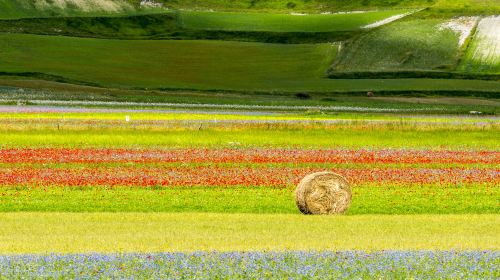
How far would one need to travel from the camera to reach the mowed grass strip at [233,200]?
32.9 m

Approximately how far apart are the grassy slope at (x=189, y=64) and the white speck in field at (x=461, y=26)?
1925 cm

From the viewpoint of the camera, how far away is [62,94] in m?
112

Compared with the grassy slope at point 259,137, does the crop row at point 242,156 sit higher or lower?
higher

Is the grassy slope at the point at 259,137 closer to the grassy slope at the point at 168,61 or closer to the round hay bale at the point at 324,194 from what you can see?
the round hay bale at the point at 324,194

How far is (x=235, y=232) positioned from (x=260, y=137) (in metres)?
37.3

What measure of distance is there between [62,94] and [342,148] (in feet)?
204

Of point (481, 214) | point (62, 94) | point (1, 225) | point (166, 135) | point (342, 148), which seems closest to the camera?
point (1, 225)

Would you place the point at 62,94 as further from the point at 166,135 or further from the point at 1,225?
the point at 1,225

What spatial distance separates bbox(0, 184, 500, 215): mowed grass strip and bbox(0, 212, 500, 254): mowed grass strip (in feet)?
6.11

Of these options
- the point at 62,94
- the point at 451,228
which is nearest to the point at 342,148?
the point at 451,228

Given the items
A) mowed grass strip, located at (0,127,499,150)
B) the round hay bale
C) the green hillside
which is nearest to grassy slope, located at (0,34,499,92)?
the green hillside

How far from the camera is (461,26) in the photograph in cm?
17000

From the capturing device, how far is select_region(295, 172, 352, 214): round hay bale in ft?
100

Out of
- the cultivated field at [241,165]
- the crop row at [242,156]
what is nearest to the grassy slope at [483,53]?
the cultivated field at [241,165]
